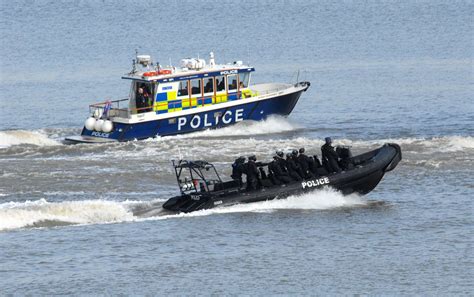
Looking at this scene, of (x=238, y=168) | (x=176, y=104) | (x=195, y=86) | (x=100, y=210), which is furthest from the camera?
(x=195, y=86)

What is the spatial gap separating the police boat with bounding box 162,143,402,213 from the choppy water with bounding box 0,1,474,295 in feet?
0.83

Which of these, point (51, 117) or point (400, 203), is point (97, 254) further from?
point (51, 117)

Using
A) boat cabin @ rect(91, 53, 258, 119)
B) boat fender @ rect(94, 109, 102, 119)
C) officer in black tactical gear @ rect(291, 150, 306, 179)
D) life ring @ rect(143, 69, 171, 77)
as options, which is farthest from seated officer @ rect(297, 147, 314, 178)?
boat fender @ rect(94, 109, 102, 119)

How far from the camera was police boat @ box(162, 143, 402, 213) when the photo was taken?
30.4m

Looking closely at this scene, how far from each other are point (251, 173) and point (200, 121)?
44.7 feet

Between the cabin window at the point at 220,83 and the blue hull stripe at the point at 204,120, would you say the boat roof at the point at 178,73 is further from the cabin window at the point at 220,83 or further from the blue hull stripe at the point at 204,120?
the blue hull stripe at the point at 204,120

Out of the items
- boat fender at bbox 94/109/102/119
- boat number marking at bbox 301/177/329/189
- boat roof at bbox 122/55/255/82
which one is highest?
boat roof at bbox 122/55/255/82

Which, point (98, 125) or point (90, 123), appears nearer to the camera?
point (98, 125)

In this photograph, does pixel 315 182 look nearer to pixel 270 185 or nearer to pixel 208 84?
pixel 270 185

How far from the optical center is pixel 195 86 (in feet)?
145

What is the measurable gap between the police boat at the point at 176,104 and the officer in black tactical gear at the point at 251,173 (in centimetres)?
1257

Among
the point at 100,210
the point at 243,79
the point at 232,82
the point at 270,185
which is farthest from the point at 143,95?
the point at 100,210

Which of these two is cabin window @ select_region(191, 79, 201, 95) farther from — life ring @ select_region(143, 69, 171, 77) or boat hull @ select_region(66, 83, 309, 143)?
life ring @ select_region(143, 69, 171, 77)

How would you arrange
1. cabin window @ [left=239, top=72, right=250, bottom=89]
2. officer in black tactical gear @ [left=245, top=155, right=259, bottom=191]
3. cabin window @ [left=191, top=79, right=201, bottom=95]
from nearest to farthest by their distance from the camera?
officer in black tactical gear @ [left=245, top=155, right=259, bottom=191] < cabin window @ [left=191, top=79, right=201, bottom=95] < cabin window @ [left=239, top=72, right=250, bottom=89]
